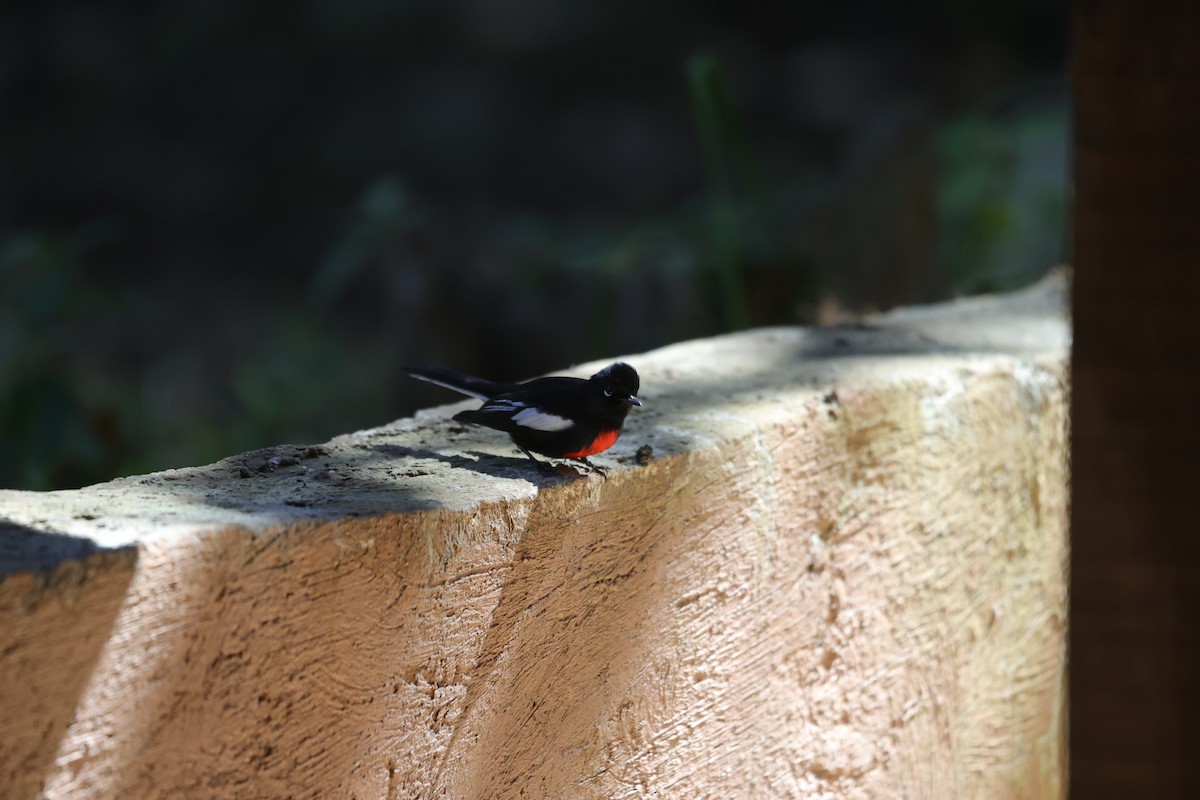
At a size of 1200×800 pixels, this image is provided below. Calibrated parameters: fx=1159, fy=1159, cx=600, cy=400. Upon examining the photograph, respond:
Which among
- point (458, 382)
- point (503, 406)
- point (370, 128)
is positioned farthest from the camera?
point (370, 128)

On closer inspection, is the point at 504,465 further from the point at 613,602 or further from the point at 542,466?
the point at 613,602

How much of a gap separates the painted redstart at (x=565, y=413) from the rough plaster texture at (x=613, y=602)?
4 centimetres

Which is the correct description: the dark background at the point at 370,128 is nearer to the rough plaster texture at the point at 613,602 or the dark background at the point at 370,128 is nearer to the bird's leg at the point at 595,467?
the rough plaster texture at the point at 613,602

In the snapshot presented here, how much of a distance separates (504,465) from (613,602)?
246 millimetres

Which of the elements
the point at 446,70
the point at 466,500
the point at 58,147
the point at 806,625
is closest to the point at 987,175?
the point at 446,70

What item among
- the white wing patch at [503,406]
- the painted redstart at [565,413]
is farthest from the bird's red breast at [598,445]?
the white wing patch at [503,406]

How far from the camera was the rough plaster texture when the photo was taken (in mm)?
1114

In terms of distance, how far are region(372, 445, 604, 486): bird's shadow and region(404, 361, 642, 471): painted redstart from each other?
0.06 ft

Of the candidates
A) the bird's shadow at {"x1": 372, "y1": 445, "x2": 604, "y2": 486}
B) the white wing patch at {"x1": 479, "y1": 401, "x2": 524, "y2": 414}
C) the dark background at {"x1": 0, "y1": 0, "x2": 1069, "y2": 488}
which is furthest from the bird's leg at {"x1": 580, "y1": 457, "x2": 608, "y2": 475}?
the dark background at {"x1": 0, "y1": 0, "x2": 1069, "y2": 488}

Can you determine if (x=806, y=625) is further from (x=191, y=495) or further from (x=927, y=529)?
(x=191, y=495)

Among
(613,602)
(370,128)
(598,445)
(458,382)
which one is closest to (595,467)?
(598,445)

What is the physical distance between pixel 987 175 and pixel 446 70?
519cm

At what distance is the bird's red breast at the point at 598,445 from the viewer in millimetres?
1599

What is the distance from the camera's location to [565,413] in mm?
1615
